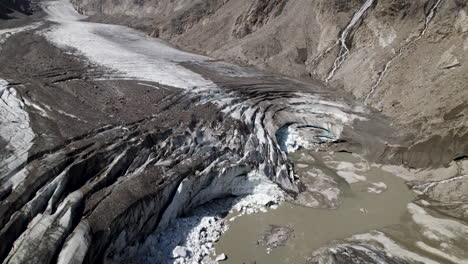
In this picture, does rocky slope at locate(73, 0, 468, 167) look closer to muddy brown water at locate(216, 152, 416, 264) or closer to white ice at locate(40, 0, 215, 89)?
muddy brown water at locate(216, 152, 416, 264)

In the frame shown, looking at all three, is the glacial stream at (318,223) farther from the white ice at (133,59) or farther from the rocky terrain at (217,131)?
the white ice at (133,59)

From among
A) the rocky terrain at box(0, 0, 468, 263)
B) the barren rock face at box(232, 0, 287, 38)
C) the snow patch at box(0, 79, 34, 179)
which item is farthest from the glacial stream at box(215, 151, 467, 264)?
the barren rock face at box(232, 0, 287, 38)

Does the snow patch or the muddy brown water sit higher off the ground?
the snow patch

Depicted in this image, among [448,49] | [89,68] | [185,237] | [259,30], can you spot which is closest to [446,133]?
[448,49]

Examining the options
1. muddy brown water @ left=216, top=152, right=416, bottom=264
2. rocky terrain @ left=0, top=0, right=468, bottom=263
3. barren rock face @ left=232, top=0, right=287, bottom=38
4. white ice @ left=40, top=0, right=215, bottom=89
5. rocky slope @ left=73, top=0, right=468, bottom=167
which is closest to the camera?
rocky terrain @ left=0, top=0, right=468, bottom=263

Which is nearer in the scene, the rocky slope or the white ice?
the rocky slope

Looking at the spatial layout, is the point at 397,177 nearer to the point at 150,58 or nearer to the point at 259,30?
the point at 150,58
